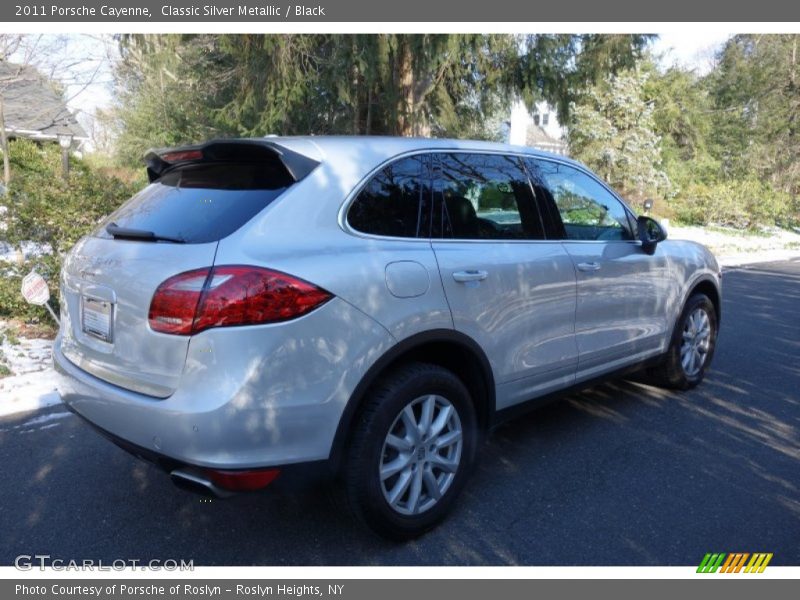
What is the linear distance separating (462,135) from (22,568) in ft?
40.5

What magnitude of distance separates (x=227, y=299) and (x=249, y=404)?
0.39m

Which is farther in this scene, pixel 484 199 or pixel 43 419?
pixel 43 419

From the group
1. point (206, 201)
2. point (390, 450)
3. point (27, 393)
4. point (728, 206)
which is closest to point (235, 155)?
point (206, 201)

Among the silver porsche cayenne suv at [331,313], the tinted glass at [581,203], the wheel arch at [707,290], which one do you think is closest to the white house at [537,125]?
the tinted glass at [581,203]

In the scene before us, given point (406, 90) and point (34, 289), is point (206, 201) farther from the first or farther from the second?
point (406, 90)

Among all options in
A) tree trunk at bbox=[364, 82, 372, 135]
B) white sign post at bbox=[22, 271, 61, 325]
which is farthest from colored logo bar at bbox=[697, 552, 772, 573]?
tree trunk at bbox=[364, 82, 372, 135]

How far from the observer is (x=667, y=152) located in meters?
30.4

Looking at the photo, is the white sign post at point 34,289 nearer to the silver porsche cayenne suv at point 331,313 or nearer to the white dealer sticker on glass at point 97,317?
the silver porsche cayenne suv at point 331,313

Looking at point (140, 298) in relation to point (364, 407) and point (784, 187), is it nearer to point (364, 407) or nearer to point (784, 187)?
point (364, 407)

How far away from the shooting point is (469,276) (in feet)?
9.75

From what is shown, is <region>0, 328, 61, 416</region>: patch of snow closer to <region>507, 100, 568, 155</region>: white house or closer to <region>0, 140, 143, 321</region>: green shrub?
<region>0, 140, 143, 321</region>: green shrub

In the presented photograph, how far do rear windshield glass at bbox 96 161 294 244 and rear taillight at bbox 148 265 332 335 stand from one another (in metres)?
0.20

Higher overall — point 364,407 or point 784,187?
point 784,187

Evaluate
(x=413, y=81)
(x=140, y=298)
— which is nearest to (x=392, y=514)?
(x=140, y=298)
